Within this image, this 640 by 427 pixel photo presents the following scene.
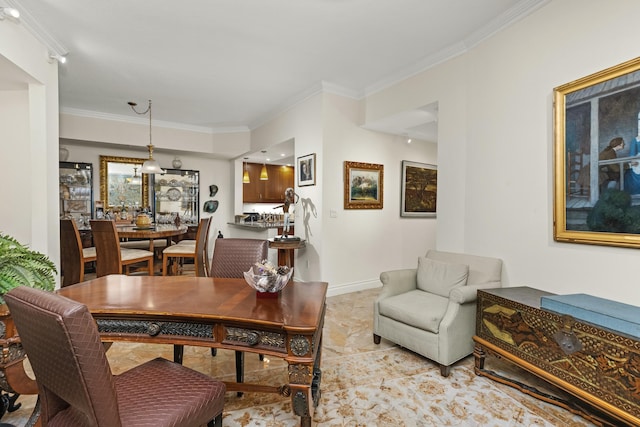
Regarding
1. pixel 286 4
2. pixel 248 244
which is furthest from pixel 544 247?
pixel 286 4

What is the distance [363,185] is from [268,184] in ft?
12.7

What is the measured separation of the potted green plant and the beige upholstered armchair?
7.40 feet

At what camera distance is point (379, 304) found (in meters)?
2.64

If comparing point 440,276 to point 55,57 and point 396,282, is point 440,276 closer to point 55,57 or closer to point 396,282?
point 396,282

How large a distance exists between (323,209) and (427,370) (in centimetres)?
221

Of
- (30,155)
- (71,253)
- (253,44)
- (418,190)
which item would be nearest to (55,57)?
(30,155)

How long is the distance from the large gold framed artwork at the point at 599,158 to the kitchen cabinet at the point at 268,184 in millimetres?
6140

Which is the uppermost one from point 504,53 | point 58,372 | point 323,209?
point 504,53

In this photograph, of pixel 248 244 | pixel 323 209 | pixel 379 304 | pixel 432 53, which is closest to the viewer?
pixel 248 244

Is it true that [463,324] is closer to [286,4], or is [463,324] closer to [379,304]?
[379,304]

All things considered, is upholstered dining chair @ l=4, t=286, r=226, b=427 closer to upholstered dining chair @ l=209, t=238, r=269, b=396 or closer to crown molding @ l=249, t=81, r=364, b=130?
upholstered dining chair @ l=209, t=238, r=269, b=396

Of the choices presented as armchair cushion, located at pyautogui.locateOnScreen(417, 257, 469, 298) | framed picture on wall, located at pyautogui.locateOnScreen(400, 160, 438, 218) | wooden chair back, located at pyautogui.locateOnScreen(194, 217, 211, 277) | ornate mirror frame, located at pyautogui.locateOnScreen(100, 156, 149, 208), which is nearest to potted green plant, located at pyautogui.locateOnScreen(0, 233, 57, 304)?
wooden chair back, located at pyautogui.locateOnScreen(194, 217, 211, 277)

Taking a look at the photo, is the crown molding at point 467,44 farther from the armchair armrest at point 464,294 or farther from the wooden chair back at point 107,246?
the wooden chair back at point 107,246

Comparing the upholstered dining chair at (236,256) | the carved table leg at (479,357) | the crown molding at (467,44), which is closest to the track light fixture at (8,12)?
the upholstered dining chair at (236,256)
